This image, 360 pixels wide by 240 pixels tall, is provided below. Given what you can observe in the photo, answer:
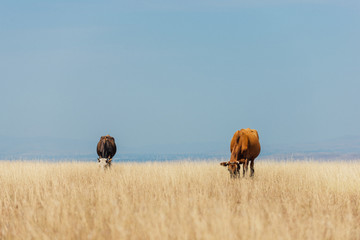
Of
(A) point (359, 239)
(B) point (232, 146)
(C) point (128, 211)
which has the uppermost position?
(B) point (232, 146)

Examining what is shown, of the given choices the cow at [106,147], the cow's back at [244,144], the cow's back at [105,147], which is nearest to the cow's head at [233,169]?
the cow's back at [244,144]

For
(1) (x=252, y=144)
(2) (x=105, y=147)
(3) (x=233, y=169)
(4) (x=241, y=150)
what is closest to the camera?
(3) (x=233, y=169)

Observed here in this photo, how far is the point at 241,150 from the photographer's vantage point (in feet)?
47.6

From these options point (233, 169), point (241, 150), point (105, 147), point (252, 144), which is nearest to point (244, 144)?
point (241, 150)

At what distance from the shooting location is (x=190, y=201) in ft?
26.7

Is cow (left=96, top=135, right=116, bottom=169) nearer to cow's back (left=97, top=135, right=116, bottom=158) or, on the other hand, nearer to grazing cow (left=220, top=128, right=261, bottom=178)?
cow's back (left=97, top=135, right=116, bottom=158)

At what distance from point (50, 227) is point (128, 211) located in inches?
51.0

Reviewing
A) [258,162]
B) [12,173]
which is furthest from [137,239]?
[258,162]

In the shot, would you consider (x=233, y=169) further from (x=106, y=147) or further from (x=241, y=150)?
(x=106, y=147)

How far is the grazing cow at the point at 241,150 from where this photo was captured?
13562 mm

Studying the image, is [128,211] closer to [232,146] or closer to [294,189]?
[294,189]

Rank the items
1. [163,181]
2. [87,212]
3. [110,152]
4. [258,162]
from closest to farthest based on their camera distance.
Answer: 1. [87,212]
2. [163,181]
3. [258,162]
4. [110,152]

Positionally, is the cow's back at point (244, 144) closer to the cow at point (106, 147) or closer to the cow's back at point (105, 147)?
the cow at point (106, 147)

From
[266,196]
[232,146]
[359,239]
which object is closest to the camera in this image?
[359,239]
